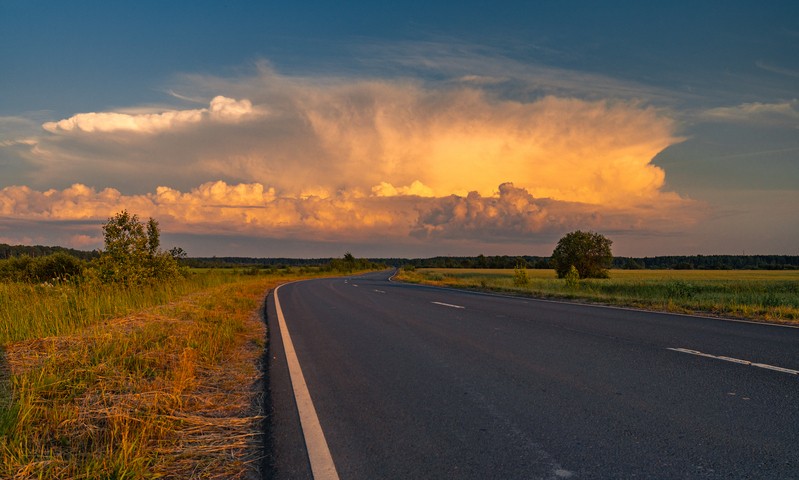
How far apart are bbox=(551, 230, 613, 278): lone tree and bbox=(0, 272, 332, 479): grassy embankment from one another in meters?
66.7

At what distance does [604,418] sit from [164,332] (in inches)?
298

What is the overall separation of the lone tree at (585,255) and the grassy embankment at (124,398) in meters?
Result: 66.7

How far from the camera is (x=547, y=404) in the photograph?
16.4 feet

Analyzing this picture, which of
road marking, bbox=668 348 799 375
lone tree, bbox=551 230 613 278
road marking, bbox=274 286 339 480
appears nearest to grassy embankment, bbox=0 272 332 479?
road marking, bbox=274 286 339 480

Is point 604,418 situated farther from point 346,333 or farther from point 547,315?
point 547,315

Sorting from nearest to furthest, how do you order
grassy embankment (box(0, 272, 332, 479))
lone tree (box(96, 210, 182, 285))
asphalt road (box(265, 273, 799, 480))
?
asphalt road (box(265, 273, 799, 480)), grassy embankment (box(0, 272, 332, 479)), lone tree (box(96, 210, 182, 285))

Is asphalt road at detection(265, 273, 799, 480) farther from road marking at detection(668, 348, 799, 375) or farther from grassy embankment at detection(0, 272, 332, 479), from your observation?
grassy embankment at detection(0, 272, 332, 479)

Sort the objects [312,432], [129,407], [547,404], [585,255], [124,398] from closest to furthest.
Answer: [312,432], [129,407], [547,404], [124,398], [585,255]

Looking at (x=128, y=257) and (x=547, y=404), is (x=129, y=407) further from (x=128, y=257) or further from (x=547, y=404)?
(x=128, y=257)

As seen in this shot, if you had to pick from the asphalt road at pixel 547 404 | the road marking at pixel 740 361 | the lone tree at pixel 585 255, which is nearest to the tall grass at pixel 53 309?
the asphalt road at pixel 547 404

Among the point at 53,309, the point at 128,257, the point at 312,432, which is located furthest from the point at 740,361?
the point at 128,257

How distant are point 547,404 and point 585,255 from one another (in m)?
70.1

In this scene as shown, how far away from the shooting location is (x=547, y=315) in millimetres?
13094

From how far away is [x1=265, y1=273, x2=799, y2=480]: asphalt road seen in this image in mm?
3607
